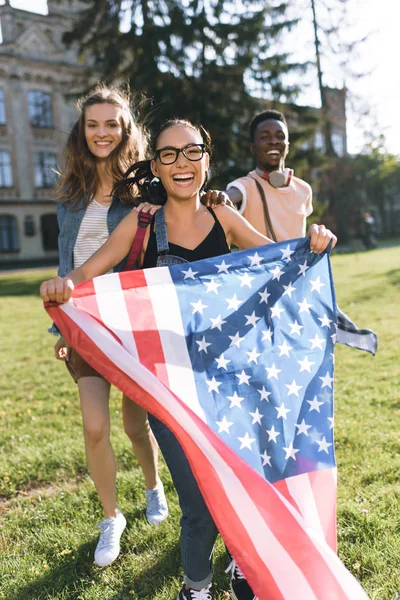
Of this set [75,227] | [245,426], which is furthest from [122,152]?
[245,426]

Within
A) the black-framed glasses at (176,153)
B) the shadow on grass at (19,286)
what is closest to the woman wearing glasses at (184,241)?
the black-framed glasses at (176,153)

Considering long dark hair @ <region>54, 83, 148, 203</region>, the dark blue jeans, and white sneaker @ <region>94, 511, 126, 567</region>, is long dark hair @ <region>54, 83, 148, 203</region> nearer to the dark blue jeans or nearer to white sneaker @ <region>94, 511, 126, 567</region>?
the dark blue jeans

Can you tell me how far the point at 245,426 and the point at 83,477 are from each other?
7.19 ft

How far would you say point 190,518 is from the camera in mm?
2430

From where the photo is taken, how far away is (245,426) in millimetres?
2369

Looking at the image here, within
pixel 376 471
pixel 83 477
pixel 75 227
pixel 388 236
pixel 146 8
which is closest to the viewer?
pixel 75 227

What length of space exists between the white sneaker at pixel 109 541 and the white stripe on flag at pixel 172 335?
1.21m

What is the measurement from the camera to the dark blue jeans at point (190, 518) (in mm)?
2398

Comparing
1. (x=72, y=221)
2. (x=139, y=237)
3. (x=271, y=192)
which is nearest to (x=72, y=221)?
(x=72, y=221)

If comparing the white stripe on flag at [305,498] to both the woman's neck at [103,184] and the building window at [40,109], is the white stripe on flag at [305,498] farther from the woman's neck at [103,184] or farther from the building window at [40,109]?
the building window at [40,109]

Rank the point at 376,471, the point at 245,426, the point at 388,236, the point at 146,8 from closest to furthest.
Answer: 1. the point at 245,426
2. the point at 376,471
3. the point at 146,8
4. the point at 388,236

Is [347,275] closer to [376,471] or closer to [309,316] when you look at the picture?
[376,471]

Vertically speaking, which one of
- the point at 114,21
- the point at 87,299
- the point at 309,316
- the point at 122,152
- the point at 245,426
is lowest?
the point at 245,426

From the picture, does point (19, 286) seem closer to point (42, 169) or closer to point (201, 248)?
point (201, 248)
